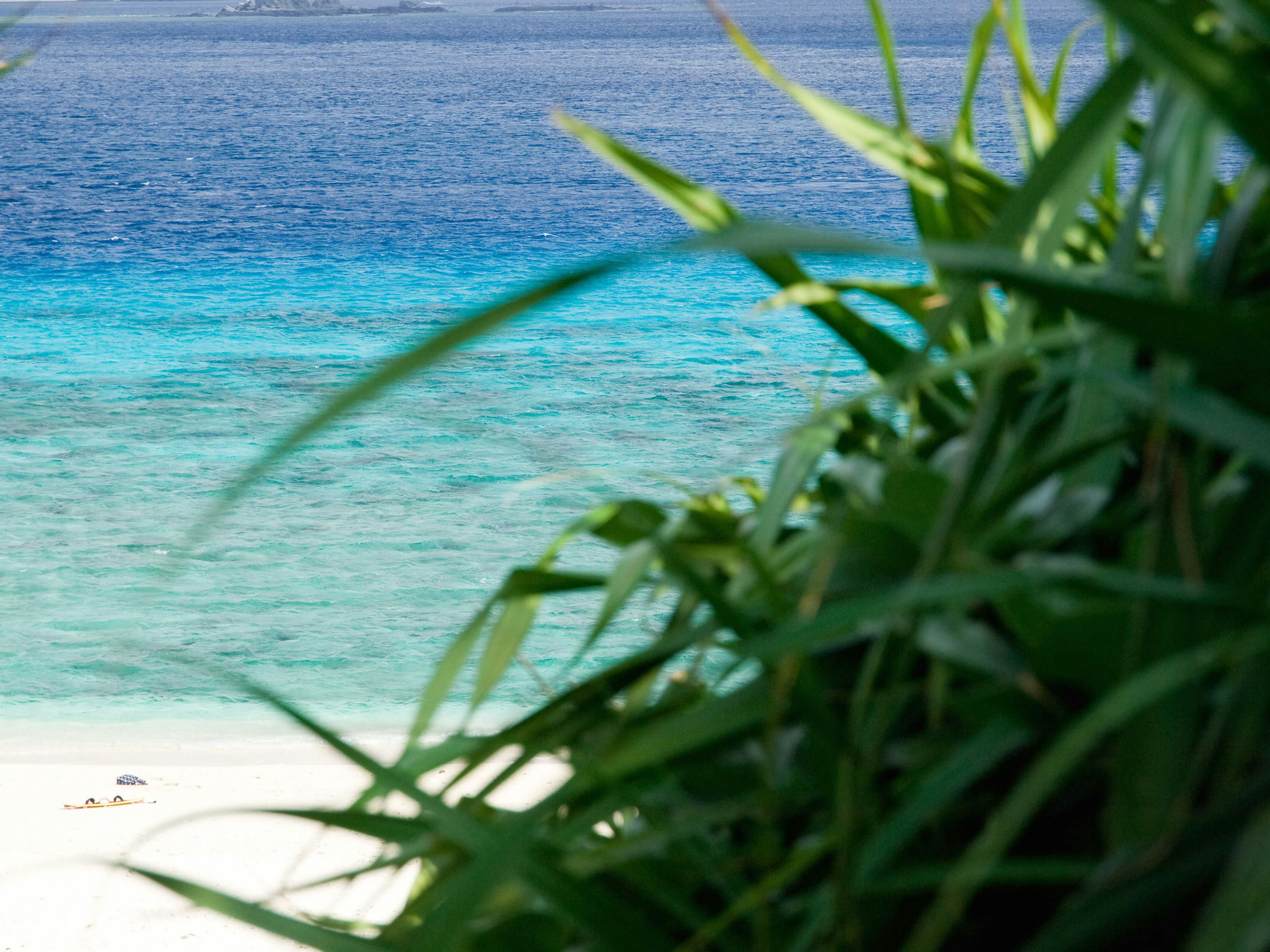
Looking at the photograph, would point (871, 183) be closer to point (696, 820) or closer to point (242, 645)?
point (242, 645)

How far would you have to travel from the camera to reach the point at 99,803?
160 inches

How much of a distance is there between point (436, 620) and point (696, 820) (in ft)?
20.1

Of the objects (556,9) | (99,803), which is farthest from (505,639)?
(556,9)

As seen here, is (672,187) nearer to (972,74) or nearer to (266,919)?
(972,74)

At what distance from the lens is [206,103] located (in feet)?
106

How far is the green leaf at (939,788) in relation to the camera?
0.25m

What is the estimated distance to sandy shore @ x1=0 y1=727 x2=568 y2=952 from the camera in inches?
123

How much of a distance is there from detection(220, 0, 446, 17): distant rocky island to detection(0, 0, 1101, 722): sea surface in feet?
178

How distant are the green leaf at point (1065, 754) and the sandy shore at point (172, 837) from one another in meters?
2.46

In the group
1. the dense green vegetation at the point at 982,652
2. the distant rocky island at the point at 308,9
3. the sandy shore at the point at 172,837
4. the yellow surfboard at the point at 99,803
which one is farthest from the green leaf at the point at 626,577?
the distant rocky island at the point at 308,9

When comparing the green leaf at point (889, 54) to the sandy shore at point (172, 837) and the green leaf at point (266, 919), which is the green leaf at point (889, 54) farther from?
the sandy shore at point (172, 837)

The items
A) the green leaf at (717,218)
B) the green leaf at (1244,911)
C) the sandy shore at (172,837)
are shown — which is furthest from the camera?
the sandy shore at (172,837)

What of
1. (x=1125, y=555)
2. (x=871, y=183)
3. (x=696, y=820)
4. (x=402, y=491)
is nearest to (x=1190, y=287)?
(x=1125, y=555)

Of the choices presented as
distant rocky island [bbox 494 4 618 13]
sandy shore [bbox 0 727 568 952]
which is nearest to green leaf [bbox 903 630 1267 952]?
sandy shore [bbox 0 727 568 952]
